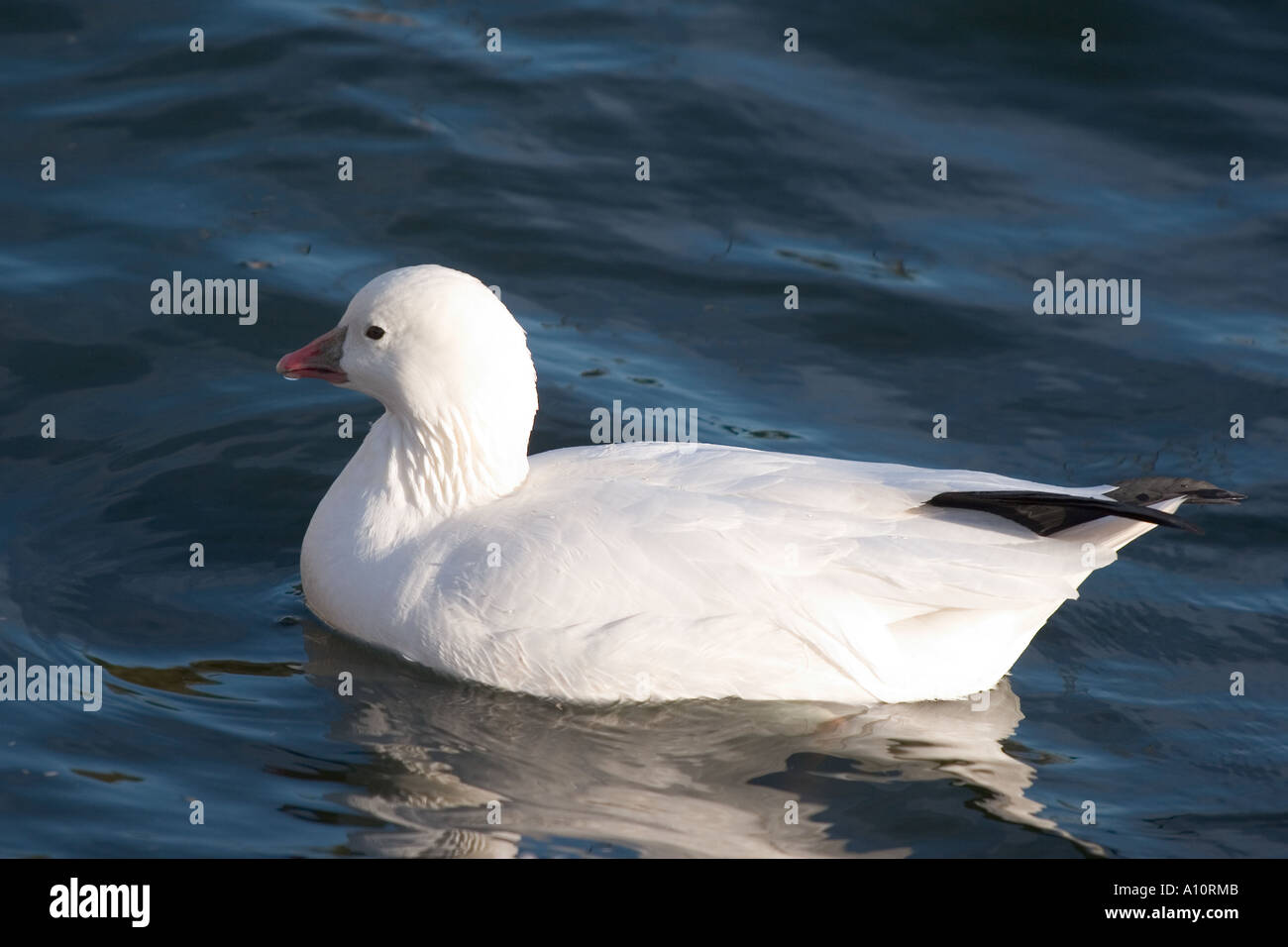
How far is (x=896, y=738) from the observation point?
681 centimetres

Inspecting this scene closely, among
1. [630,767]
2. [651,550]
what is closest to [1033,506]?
[651,550]

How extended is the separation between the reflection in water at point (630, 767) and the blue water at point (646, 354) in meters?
0.02

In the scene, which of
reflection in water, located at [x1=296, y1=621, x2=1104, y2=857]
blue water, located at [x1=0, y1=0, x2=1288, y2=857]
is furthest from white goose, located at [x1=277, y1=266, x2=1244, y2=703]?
blue water, located at [x1=0, y1=0, x2=1288, y2=857]

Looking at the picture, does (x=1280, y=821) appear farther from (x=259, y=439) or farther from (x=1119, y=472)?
(x=259, y=439)

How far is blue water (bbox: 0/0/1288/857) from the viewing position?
21.1ft

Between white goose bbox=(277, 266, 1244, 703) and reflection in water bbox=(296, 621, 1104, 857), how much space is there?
0.41 ft

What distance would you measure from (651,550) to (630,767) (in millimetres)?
868

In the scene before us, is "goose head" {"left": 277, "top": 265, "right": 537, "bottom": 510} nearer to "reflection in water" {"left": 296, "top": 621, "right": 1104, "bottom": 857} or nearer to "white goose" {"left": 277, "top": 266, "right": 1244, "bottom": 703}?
"white goose" {"left": 277, "top": 266, "right": 1244, "bottom": 703}

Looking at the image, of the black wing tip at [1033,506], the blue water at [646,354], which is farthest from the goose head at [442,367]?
the black wing tip at [1033,506]

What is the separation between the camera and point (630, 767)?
21.4ft

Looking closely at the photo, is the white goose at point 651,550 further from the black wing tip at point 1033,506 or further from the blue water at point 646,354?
the blue water at point 646,354

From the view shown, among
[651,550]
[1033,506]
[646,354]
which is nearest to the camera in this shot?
[651,550]

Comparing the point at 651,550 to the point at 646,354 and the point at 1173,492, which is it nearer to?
the point at 1173,492
